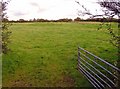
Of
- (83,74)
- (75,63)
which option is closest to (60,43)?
(75,63)

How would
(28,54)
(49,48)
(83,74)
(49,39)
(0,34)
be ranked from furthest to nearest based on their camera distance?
(49,39)
(49,48)
(28,54)
(83,74)
(0,34)

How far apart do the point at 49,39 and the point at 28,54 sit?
5.30 meters

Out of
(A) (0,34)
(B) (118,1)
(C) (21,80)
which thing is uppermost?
(B) (118,1)

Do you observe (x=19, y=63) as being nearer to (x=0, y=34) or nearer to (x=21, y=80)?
(x=21, y=80)

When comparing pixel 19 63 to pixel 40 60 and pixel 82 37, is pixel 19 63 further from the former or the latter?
pixel 82 37

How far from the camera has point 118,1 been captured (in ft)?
32.2

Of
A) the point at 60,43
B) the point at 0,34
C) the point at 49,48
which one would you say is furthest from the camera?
the point at 60,43

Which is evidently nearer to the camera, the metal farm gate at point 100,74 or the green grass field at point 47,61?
the metal farm gate at point 100,74

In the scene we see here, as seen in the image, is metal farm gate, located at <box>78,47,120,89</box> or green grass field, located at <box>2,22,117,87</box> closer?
metal farm gate, located at <box>78,47,120,89</box>

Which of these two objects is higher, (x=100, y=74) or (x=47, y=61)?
(x=47, y=61)

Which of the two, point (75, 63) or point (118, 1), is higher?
point (118, 1)

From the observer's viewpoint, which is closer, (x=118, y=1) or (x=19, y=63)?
(x=118, y=1)

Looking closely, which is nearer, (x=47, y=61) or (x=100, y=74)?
(x=100, y=74)

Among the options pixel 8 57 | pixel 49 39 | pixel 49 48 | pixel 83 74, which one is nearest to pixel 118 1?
pixel 83 74
